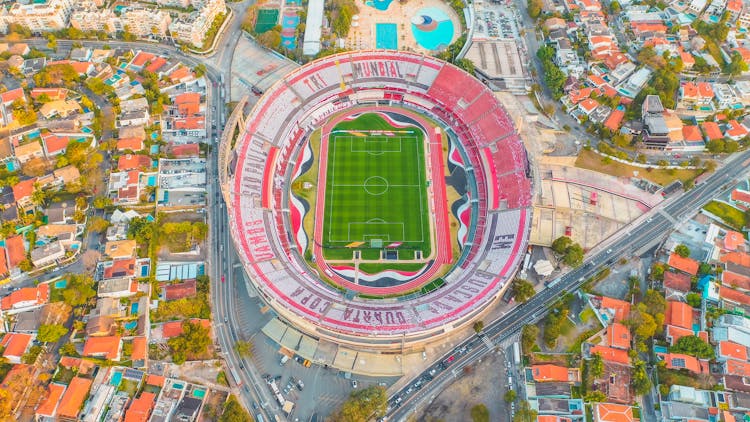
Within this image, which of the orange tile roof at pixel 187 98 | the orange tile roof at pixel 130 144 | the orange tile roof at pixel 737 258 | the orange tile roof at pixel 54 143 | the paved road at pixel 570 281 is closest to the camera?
the paved road at pixel 570 281

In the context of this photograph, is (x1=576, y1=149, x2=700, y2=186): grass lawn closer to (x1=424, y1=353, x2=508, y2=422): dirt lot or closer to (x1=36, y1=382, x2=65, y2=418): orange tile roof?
(x1=424, y1=353, x2=508, y2=422): dirt lot

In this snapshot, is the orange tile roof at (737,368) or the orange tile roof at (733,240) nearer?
the orange tile roof at (737,368)

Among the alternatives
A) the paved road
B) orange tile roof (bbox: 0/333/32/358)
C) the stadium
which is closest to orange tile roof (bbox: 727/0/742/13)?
the paved road

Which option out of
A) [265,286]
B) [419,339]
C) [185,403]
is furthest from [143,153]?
[419,339]

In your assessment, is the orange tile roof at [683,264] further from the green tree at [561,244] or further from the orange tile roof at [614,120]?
the orange tile roof at [614,120]

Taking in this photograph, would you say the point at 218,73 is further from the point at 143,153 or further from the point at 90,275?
the point at 90,275

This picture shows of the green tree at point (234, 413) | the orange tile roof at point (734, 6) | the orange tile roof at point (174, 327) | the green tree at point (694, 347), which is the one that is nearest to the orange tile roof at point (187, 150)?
the orange tile roof at point (174, 327)
